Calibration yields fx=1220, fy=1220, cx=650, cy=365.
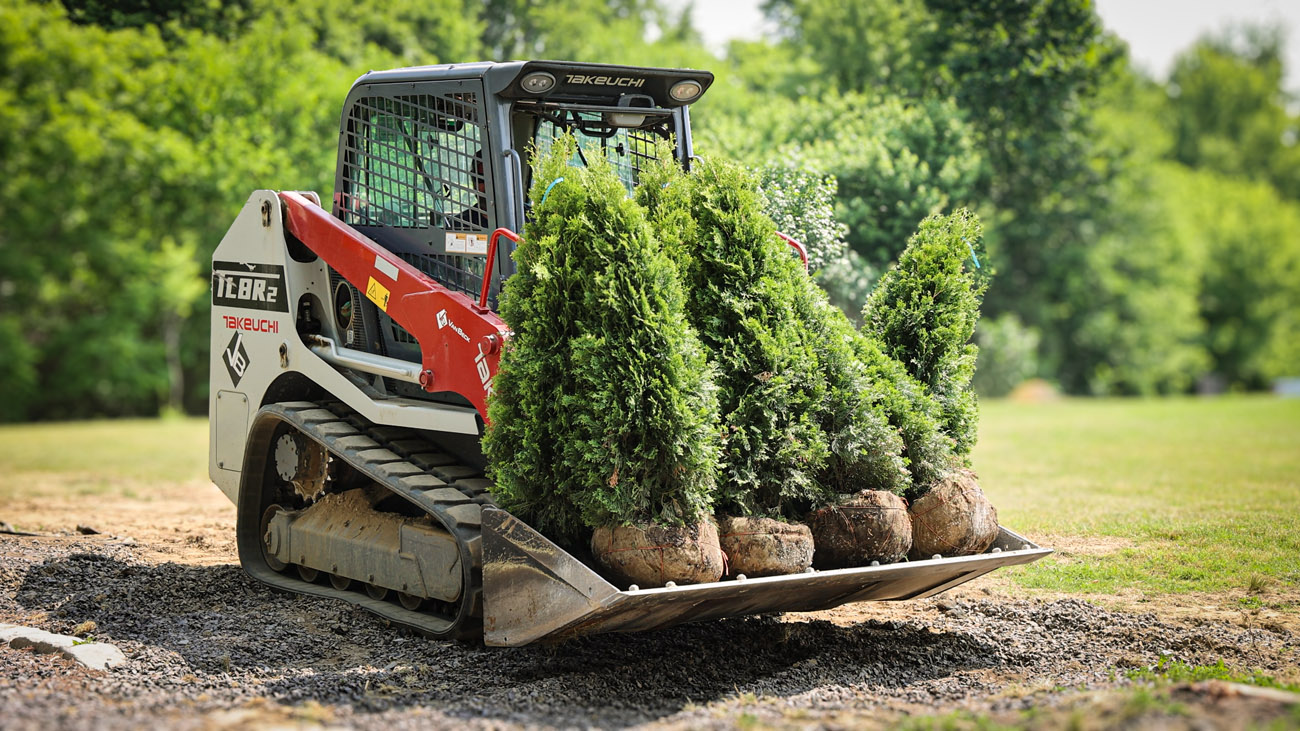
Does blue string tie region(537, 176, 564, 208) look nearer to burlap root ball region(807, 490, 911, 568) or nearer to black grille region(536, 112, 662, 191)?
black grille region(536, 112, 662, 191)

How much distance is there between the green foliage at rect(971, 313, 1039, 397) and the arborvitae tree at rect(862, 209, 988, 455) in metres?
25.8

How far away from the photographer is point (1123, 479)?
13492 mm

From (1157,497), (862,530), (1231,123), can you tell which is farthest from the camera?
(1231,123)

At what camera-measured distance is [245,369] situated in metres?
8.52

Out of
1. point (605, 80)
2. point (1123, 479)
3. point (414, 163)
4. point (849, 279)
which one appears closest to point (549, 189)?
point (605, 80)

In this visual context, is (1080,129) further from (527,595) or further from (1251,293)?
(1251,293)

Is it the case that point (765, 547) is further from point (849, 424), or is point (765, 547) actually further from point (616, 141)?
point (616, 141)

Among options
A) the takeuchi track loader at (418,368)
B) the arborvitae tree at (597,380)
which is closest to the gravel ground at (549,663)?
the takeuchi track loader at (418,368)

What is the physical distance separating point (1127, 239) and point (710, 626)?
134 ft

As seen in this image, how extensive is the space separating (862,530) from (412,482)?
2.53 meters

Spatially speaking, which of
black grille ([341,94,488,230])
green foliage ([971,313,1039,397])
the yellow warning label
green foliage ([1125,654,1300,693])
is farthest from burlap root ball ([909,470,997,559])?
green foliage ([971,313,1039,397])

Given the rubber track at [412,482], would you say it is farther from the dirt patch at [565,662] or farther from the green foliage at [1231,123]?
the green foliage at [1231,123]

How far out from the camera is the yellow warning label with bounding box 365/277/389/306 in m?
7.30

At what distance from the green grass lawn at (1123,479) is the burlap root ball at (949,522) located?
78.0 inches
